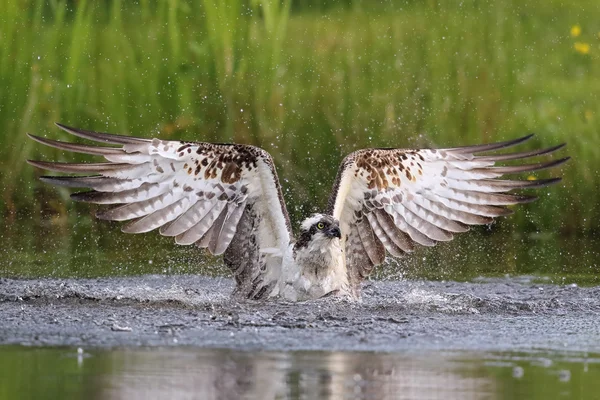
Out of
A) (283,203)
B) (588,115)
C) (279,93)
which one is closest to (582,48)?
(588,115)

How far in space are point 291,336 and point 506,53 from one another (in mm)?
6913

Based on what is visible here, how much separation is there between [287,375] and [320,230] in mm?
2938

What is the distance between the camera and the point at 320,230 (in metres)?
8.93

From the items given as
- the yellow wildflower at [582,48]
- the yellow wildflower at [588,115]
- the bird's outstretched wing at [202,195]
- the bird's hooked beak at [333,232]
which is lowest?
the bird's hooked beak at [333,232]

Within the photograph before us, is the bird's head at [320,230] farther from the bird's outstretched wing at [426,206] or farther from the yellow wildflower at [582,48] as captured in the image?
the yellow wildflower at [582,48]

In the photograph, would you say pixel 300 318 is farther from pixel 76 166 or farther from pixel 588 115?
pixel 588 115

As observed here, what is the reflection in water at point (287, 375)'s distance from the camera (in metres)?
5.69

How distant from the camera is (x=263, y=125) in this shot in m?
12.4

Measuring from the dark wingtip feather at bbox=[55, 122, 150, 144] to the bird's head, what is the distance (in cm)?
130

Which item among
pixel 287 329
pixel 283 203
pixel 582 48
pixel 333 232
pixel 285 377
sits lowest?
pixel 285 377

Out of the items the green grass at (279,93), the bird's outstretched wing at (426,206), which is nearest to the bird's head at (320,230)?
the bird's outstretched wing at (426,206)

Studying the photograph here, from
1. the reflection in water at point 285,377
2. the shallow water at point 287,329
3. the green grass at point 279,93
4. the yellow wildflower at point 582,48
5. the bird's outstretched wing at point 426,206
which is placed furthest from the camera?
the yellow wildflower at point 582,48

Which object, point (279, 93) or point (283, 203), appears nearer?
point (283, 203)

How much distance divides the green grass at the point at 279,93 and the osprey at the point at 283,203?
2449 mm
